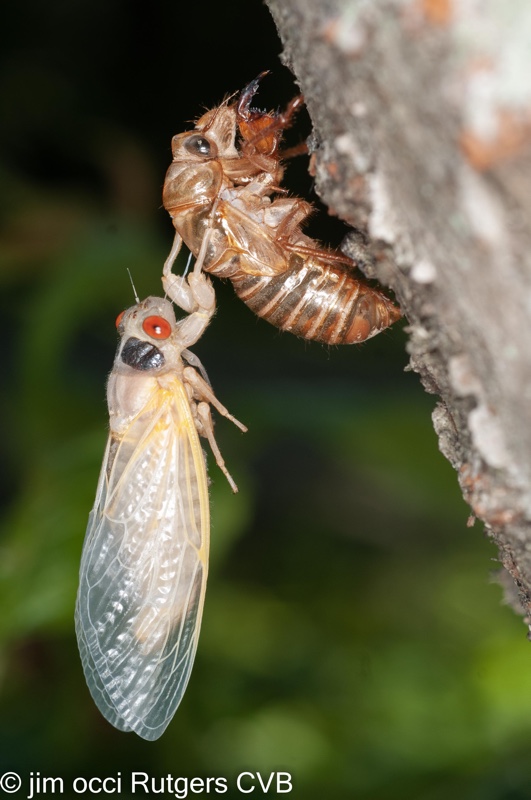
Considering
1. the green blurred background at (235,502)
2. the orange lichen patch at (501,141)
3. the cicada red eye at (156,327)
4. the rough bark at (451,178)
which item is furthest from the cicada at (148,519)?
the orange lichen patch at (501,141)

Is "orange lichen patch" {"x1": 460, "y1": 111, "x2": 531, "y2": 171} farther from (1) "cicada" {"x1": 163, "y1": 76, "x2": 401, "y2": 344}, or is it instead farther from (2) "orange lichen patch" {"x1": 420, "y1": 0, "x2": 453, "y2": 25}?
(1) "cicada" {"x1": 163, "y1": 76, "x2": 401, "y2": 344}

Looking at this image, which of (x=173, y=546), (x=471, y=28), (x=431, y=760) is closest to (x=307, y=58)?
(x=471, y=28)

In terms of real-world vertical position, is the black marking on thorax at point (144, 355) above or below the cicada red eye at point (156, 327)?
below

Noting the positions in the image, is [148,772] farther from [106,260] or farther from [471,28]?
[471,28]

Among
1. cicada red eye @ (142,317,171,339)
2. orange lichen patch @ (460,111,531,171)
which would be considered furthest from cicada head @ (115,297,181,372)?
orange lichen patch @ (460,111,531,171)

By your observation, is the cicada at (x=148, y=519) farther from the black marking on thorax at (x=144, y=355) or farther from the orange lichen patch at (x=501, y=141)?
the orange lichen patch at (x=501, y=141)

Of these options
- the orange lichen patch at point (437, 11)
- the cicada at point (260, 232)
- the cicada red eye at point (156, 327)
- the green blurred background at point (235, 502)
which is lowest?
the green blurred background at point (235, 502)

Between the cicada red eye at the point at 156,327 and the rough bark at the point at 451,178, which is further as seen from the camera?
the cicada red eye at the point at 156,327

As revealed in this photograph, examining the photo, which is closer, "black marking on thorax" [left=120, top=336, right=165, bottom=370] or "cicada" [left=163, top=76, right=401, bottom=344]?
"cicada" [left=163, top=76, right=401, bottom=344]
